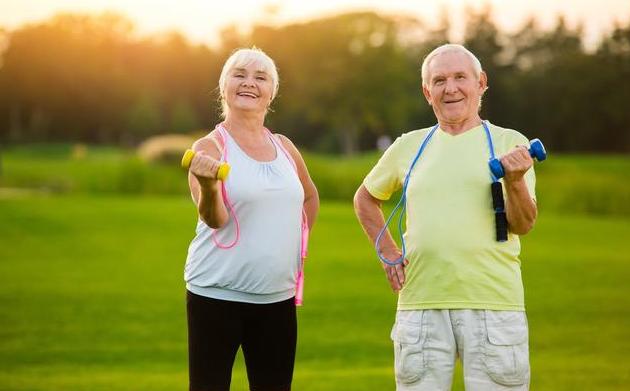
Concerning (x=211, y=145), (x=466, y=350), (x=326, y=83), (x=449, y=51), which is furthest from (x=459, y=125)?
(x=326, y=83)

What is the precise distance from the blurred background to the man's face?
2.25 m

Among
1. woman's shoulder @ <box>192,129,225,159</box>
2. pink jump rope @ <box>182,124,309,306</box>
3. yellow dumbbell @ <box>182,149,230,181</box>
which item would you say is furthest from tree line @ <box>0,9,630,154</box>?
yellow dumbbell @ <box>182,149,230,181</box>

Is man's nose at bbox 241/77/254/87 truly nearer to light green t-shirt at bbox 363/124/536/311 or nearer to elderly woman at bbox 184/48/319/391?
elderly woman at bbox 184/48/319/391

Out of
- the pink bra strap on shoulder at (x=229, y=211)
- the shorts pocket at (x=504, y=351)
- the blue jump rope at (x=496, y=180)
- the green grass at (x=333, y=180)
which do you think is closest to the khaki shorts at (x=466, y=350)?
the shorts pocket at (x=504, y=351)

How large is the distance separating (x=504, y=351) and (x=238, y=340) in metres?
1.02

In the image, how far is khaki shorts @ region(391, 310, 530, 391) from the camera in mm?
3334

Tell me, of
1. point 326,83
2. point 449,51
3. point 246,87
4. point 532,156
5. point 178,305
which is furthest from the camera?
point 326,83

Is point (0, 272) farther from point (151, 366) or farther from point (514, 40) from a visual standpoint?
point (514, 40)

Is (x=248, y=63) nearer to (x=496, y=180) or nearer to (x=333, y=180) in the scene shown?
(x=496, y=180)

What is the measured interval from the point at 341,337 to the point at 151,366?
8.11ft

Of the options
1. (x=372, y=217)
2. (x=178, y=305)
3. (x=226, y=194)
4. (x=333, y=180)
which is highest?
(x=226, y=194)

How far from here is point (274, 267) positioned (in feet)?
11.9

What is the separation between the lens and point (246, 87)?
→ 3738mm

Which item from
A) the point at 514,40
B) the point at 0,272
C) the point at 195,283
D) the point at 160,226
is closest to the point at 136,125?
the point at 514,40
